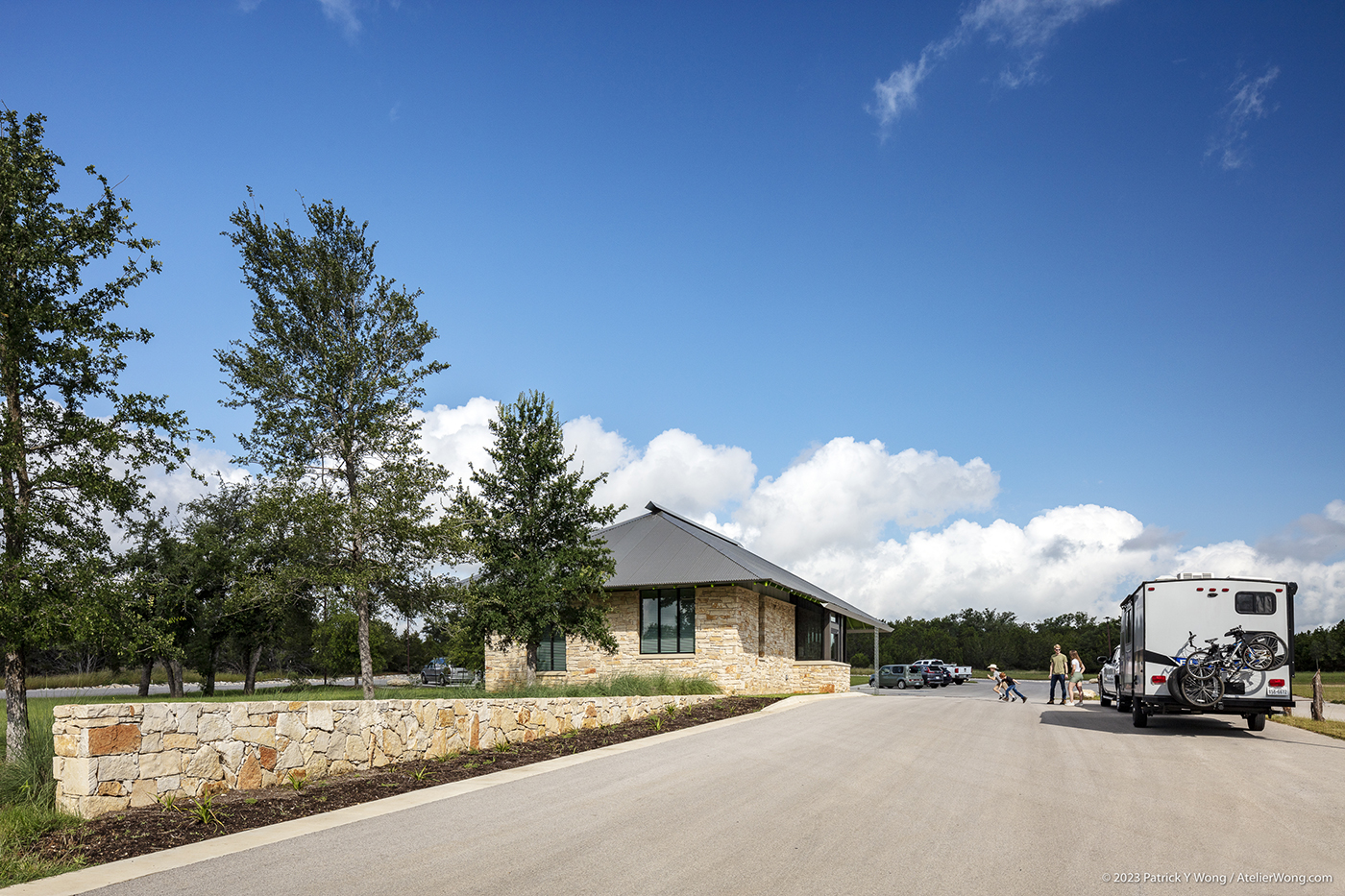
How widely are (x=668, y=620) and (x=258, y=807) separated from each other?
1896 cm

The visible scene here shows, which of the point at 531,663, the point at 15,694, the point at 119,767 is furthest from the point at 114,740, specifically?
the point at 531,663

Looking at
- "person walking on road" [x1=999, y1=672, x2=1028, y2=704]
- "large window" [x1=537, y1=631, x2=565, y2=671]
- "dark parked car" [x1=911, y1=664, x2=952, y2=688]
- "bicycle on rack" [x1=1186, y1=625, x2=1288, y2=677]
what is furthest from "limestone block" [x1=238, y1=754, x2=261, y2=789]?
"dark parked car" [x1=911, y1=664, x2=952, y2=688]

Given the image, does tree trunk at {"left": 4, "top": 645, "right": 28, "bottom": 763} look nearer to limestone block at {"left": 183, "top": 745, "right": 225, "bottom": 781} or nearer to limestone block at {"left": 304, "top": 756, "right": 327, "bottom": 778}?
limestone block at {"left": 183, "top": 745, "right": 225, "bottom": 781}

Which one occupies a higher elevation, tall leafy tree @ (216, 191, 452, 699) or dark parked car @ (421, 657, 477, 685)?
tall leafy tree @ (216, 191, 452, 699)

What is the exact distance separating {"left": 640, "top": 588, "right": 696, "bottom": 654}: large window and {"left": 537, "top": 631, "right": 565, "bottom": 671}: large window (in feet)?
9.56

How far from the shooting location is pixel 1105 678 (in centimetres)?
2381

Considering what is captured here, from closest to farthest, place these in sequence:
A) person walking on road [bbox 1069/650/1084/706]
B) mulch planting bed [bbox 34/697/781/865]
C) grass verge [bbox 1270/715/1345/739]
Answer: mulch planting bed [bbox 34/697/781/865] → grass verge [bbox 1270/715/1345/739] → person walking on road [bbox 1069/650/1084/706]

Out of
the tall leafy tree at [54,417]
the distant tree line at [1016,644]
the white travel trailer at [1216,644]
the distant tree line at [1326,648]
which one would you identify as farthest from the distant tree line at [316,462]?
the distant tree line at [1326,648]

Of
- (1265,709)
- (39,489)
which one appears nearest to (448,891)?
(39,489)

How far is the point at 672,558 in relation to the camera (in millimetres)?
27703

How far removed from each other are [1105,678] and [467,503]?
18.0m

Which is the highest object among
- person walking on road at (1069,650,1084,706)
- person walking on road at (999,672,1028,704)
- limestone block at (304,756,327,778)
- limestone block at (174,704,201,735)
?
limestone block at (174,704,201,735)

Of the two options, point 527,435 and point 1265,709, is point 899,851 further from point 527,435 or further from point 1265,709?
point 527,435

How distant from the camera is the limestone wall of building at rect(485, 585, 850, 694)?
84.5 ft
